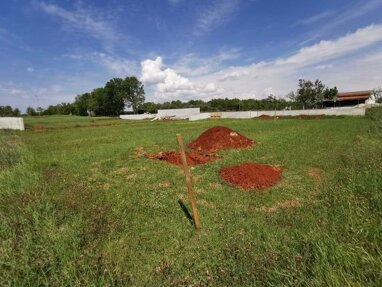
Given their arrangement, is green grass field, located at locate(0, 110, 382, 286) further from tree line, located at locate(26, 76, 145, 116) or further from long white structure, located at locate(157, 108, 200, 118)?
tree line, located at locate(26, 76, 145, 116)

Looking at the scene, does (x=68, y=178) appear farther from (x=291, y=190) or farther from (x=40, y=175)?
(x=291, y=190)

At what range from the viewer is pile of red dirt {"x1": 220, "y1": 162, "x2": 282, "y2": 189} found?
8844 mm

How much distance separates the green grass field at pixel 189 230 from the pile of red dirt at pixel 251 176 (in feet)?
1.22

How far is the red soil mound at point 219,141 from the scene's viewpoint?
1584 centimetres

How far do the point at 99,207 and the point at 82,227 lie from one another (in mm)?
1351

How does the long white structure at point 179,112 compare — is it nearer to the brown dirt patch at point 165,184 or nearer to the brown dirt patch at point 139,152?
the brown dirt patch at point 139,152

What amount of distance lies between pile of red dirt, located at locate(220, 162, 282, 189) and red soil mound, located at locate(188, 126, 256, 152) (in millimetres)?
5276

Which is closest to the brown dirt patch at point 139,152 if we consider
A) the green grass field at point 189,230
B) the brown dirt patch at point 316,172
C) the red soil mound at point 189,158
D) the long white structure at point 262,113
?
the red soil mound at point 189,158

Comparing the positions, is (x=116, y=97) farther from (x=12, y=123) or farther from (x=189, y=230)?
(x=189, y=230)

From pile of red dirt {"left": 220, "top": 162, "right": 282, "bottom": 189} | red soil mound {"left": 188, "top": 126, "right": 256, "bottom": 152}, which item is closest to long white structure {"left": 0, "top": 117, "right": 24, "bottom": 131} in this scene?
red soil mound {"left": 188, "top": 126, "right": 256, "bottom": 152}

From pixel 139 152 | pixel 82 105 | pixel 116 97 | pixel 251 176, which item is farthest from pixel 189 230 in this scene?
pixel 82 105

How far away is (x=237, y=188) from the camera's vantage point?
862 centimetres

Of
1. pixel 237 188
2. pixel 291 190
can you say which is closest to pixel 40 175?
pixel 237 188

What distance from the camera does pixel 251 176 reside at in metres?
9.28
